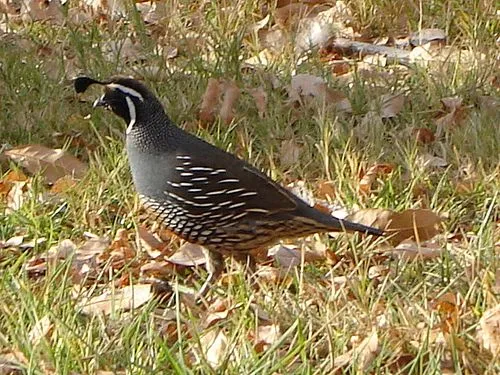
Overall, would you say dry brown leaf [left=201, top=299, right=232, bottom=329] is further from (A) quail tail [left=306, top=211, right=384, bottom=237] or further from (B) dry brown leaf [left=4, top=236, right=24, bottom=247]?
(B) dry brown leaf [left=4, top=236, right=24, bottom=247]

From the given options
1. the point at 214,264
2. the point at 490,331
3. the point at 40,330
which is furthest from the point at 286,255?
the point at 40,330

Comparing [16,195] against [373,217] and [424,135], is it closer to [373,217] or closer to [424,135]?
[373,217]

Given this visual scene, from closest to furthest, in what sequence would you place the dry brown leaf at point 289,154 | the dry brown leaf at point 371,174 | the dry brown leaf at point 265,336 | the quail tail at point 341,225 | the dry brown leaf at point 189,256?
the dry brown leaf at point 265,336 < the quail tail at point 341,225 < the dry brown leaf at point 189,256 < the dry brown leaf at point 371,174 < the dry brown leaf at point 289,154

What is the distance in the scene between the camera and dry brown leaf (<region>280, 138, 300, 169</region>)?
552 cm

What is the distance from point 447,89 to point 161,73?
4.73ft

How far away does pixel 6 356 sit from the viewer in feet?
12.0

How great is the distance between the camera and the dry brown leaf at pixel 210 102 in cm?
595

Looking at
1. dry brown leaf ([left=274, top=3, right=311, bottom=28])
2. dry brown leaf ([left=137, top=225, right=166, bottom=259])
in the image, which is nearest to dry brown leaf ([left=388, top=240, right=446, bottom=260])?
dry brown leaf ([left=137, top=225, right=166, bottom=259])

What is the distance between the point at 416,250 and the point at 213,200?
0.75 m

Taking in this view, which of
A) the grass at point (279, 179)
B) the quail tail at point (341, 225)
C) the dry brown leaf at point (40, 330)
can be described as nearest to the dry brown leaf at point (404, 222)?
the grass at point (279, 179)

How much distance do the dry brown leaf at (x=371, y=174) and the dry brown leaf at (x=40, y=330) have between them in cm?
176

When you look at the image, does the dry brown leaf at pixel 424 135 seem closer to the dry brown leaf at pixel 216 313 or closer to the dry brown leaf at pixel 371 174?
the dry brown leaf at pixel 371 174

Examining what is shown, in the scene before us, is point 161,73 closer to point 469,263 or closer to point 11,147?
point 11,147

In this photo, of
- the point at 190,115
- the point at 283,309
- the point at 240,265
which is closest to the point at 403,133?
the point at 190,115
